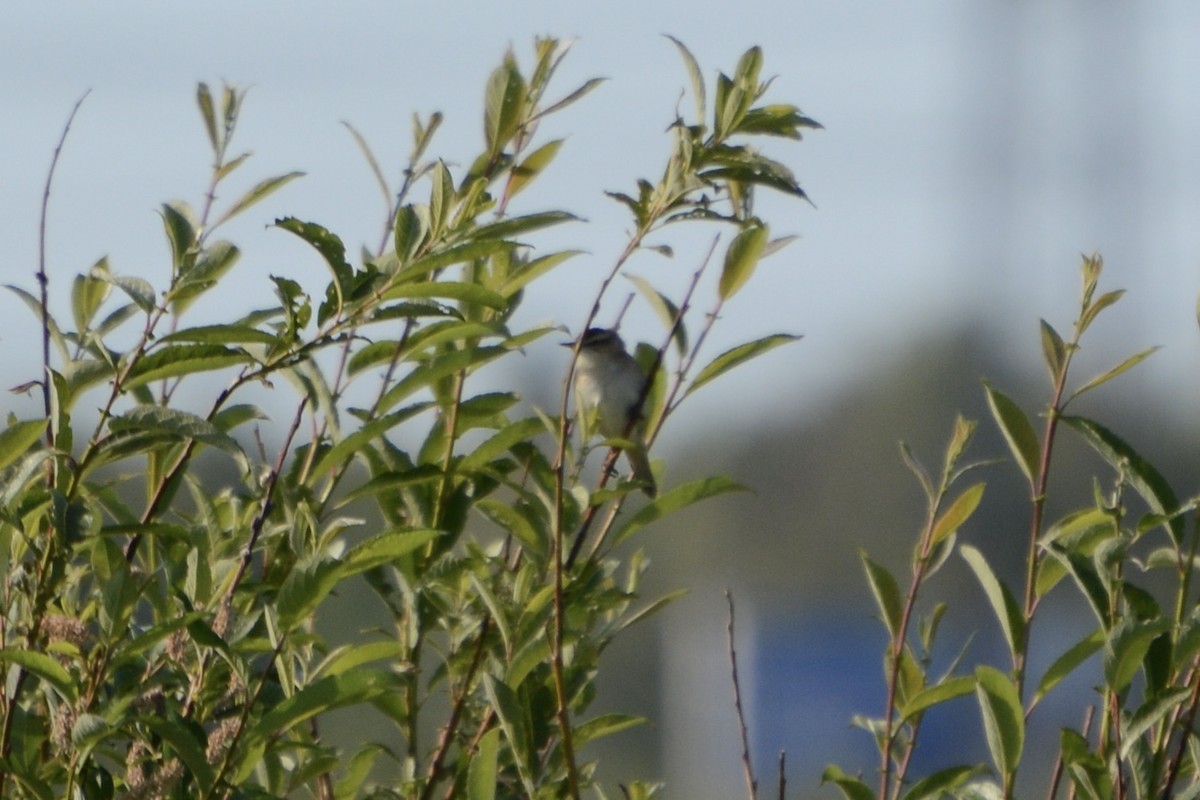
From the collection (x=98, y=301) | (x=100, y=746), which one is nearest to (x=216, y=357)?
(x=98, y=301)

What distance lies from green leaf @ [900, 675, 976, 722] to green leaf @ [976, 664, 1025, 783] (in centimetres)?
6

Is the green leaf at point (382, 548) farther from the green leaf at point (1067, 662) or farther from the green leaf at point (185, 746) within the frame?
the green leaf at point (1067, 662)

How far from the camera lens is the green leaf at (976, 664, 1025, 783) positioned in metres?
1.86

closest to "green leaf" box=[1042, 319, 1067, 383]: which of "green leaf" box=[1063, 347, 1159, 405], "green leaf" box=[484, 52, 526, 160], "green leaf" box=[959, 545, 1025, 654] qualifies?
"green leaf" box=[1063, 347, 1159, 405]

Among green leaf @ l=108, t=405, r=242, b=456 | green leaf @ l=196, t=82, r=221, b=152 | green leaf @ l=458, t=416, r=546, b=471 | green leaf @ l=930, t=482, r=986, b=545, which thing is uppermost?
green leaf @ l=196, t=82, r=221, b=152

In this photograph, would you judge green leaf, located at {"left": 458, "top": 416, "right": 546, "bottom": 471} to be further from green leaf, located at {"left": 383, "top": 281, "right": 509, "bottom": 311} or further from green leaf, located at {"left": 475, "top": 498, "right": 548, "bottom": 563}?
green leaf, located at {"left": 383, "top": 281, "right": 509, "bottom": 311}

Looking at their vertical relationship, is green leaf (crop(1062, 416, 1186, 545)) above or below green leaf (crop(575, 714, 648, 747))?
above

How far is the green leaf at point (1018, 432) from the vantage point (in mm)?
2158

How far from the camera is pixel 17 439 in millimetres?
1784

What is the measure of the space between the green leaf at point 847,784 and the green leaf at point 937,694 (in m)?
0.10

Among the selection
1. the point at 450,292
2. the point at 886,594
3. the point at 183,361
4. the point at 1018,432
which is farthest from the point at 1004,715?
the point at 183,361

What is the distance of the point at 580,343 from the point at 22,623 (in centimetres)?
73

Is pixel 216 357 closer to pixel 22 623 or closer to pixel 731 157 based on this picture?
pixel 22 623

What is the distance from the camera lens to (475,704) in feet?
7.13
